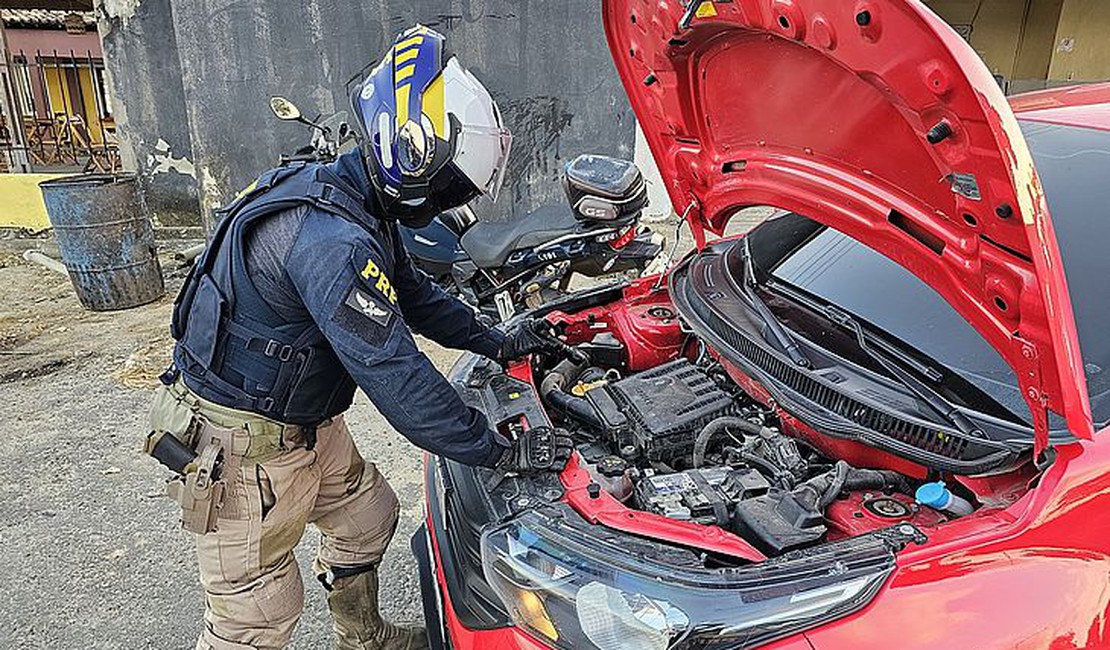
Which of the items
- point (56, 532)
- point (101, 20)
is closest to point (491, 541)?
point (56, 532)

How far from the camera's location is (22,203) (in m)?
8.14

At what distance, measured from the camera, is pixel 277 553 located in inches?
83.0

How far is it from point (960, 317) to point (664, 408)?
0.73 meters

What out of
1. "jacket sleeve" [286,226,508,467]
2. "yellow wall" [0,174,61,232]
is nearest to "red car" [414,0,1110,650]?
"jacket sleeve" [286,226,508,467]

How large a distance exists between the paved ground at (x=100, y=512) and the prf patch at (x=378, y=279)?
1511mm

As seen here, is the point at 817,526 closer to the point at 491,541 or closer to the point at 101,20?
the point at 491,541

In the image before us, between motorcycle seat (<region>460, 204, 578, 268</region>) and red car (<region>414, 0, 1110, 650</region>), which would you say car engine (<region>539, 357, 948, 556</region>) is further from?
motorcycle seat (<region>460, 204, 578, 268</region>)

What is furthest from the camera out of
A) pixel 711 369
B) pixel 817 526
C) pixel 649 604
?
pixel 711 369

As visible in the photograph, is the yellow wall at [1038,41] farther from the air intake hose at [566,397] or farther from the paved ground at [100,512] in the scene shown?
the air intake hose at [566,397]

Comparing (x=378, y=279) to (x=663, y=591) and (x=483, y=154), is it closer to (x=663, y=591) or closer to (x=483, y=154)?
(x=483, y=154)

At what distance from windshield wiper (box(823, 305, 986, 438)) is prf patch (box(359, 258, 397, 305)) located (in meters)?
1.10

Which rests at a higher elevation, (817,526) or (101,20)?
(101,20)

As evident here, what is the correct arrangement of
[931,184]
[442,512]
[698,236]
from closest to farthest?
[931,184], [442,512], [698,236]

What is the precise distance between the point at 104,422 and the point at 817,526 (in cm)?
392
